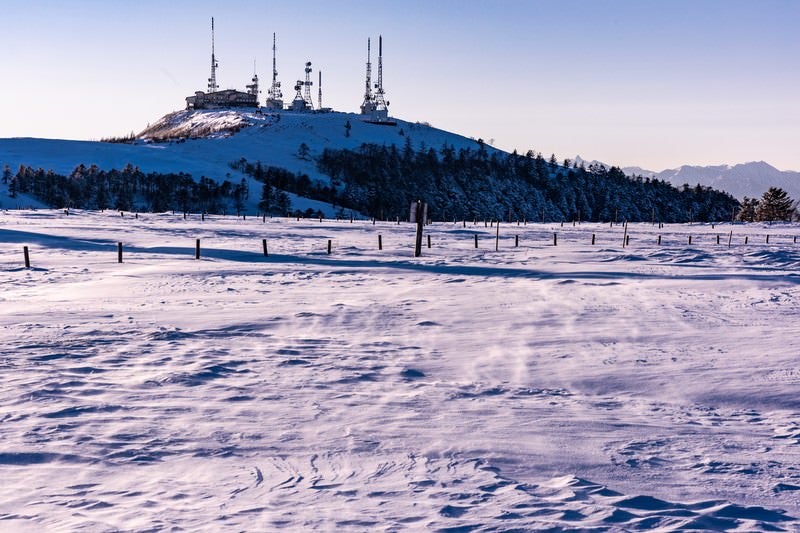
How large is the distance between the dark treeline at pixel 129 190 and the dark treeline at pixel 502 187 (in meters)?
33.0

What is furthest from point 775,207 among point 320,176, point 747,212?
point 320,176

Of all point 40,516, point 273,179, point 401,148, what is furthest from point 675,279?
point 401,148

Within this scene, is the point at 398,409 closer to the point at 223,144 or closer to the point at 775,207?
the point at 775,207

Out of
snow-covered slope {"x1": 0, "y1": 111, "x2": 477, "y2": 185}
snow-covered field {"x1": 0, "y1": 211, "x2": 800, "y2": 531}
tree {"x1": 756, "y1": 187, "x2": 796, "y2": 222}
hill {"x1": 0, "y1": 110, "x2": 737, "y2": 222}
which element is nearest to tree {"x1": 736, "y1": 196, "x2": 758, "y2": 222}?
tree {"x1": 756, "y1": 187, "x2": 796, "y2": 222}

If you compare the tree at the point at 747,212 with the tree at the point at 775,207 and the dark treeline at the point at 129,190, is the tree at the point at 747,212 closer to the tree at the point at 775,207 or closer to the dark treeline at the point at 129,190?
the tree at the point at 775,207

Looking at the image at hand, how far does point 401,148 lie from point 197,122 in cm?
5534

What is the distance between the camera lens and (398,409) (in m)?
9.45

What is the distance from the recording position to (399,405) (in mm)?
9648

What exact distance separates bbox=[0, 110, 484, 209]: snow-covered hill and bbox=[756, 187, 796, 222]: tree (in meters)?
61.8

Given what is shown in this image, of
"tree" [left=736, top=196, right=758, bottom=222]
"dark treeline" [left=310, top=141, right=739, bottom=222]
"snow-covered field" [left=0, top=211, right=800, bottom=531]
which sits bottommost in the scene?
"snow-covered field" [left=0, top=211, right=800, bottom=531]

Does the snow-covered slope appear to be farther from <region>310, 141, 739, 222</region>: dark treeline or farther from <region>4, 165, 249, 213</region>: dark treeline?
<region>310, 141, 739, 222</region>: dark treeline

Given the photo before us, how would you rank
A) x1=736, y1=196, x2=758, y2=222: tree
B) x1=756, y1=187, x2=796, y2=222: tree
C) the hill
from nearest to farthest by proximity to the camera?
x1=756, y1=187, x2=796, y2=222: tree, x1=736, y1=196, x2=758, y2=222: tree, the hill

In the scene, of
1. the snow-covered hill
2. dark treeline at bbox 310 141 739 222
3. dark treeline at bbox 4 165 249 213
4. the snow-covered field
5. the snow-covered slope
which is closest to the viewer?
the snow-covered field

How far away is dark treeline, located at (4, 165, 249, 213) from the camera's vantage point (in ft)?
305
